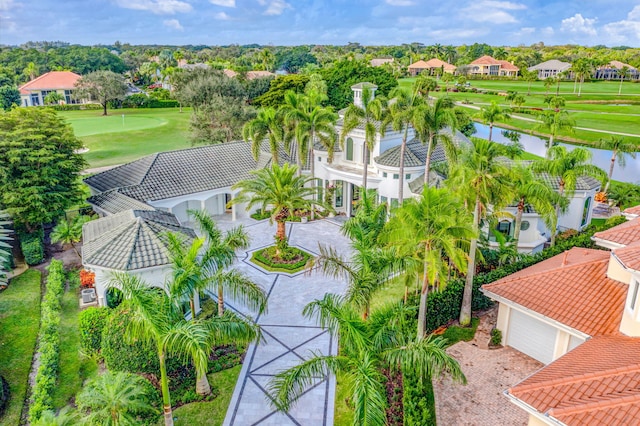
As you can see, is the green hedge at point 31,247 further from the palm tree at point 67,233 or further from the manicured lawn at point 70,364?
the manicured lawn at point 70,364

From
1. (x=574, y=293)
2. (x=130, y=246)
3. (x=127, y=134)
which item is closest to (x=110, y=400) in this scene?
(x=130, y=246)

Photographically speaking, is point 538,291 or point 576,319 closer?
point 576,319

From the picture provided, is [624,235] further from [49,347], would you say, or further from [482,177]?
[49,347]

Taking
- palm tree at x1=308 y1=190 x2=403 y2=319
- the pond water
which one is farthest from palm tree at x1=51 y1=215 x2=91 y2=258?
the pond water

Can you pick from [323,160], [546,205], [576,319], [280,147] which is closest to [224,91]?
[280,147]

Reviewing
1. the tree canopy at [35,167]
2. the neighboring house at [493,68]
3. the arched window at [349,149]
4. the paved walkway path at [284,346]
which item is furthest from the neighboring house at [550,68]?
the tree canopy at [35,167]

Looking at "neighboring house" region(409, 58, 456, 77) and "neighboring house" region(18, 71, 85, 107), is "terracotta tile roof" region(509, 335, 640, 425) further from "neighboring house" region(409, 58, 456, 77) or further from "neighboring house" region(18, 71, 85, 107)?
"neighboring house" region(409, 58, 456, 77)

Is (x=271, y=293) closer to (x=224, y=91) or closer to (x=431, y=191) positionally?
(x=431, y=191)
